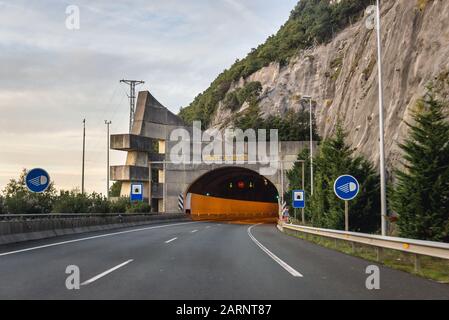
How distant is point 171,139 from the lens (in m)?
64.1

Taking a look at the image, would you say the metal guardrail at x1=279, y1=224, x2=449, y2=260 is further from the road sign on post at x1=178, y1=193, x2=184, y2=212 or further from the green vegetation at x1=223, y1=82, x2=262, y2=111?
the green vegetation at x1=223, y1=82, x2=262, y2=111

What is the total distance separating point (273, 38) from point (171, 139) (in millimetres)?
62035

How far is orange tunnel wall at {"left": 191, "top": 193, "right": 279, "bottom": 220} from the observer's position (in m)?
69.2

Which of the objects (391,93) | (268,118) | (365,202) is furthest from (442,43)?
(268,118)

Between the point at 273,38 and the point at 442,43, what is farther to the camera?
the point at 273,38

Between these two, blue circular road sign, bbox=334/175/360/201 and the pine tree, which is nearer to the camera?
blue circular road sign, bbox=334/175/360/201

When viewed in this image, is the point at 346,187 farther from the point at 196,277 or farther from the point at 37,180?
the point at 37,180

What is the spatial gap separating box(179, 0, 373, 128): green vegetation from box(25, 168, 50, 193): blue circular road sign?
71197 mm

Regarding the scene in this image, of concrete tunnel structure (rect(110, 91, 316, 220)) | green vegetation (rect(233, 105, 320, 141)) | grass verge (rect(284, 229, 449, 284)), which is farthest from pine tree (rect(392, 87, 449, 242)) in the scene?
green vegetation (rect(233, 105, 320, 141))

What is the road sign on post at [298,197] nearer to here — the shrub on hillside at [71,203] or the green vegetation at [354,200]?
the green vegetation at [354,200]

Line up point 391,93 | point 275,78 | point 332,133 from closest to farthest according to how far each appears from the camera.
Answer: point 391,93 < point 332,133 < point 275,78

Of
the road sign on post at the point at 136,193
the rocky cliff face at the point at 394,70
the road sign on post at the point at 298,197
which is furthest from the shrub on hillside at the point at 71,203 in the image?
the rocky cliff face at the point at 394,70

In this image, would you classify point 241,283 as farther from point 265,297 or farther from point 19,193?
point 19,193

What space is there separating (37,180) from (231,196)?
70832mm
